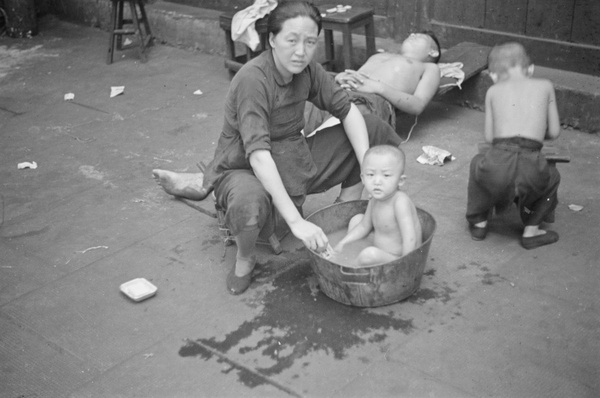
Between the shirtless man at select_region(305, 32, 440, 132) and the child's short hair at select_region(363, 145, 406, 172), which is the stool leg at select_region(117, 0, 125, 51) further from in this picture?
the child's short hair at select_region(363, 145, 406, 172)

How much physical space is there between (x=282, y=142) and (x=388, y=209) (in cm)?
71

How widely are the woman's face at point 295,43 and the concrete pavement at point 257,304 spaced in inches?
43.3

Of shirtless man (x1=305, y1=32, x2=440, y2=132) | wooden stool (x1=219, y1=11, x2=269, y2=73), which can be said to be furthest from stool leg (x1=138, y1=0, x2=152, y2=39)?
shirtless man (x1=305, y1=32, x2=440, y2=132)

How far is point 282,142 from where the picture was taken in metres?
4.06

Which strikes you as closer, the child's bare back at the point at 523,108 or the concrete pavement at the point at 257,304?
the concrete pavement at the point at 257,304

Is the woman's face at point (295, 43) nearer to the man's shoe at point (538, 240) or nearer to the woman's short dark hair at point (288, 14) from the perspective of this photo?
the woman's short dark hair at point (288, 14)

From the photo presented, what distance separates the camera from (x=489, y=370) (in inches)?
126

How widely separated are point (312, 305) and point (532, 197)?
1324 mm

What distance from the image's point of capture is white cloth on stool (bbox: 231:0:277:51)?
674 cm

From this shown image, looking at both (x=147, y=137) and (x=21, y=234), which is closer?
(x=21, y=234)

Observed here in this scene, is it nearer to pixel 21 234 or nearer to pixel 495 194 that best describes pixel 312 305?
pixel 495 194

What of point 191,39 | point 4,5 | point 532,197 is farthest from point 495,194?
point 4,5

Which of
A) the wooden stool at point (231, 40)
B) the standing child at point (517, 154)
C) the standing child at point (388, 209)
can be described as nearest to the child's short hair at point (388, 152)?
the standing child at point (388, 209)

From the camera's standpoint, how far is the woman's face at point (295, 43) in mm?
3645
